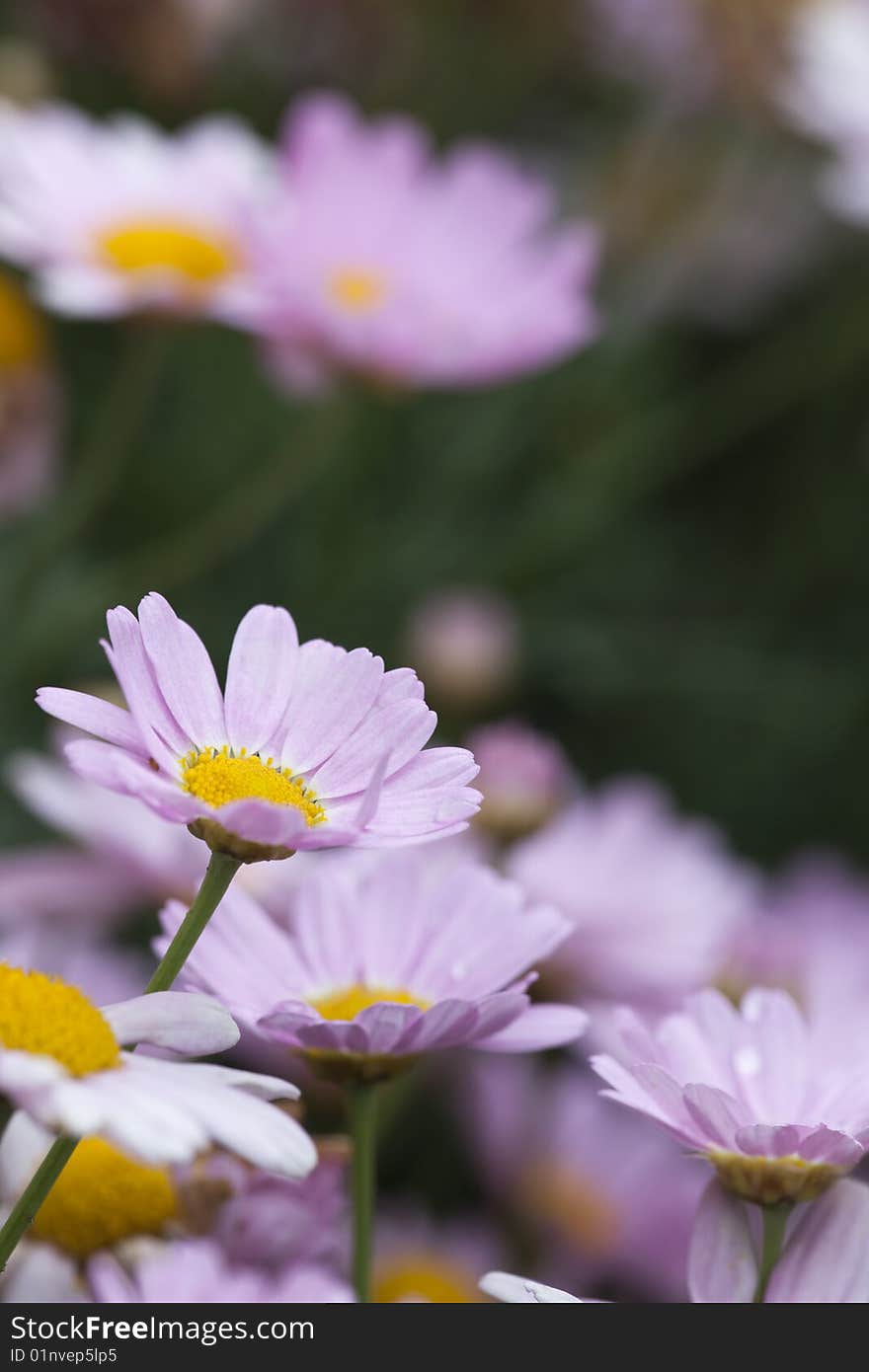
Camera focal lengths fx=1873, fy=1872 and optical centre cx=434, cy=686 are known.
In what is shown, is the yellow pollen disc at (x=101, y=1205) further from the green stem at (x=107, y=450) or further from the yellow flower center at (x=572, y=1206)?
the green stem at (x=107, y=450)

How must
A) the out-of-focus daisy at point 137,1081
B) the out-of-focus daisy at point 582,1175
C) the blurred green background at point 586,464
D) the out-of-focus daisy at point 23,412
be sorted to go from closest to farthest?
1. the out-of-focus daisy at point 137,1081
2. the out-of-focus daisy at point 582,1175
3. the out-of-focus daisy at point 23,412
4. the blurred green background at point 586,464

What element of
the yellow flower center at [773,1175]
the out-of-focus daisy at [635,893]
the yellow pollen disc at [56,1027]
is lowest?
the yellow flower center at [773,1175]

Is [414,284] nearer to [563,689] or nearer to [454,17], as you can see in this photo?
[563,689]

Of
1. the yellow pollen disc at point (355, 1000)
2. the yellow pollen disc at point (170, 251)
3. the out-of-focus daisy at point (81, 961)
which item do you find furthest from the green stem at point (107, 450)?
the yellow pollen disc at point (355, 1000)

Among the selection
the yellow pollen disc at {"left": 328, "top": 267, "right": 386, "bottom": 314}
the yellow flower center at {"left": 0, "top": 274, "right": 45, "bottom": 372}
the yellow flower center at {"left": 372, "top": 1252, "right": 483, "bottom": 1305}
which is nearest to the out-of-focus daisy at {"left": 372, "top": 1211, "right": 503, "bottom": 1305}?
the yellow flower center at {"left": 372, "top": 1252, "right": 483, "bottom": 1305}

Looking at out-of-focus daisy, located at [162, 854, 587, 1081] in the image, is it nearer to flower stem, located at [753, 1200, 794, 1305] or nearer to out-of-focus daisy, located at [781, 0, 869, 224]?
flower stem, located at [753, 1200, 794, 1305]

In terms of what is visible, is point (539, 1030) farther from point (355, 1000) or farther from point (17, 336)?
point (17, 336)

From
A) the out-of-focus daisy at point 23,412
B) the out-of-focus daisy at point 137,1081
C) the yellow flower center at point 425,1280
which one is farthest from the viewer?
Result: the out-of-focus daisy at point 23,412
